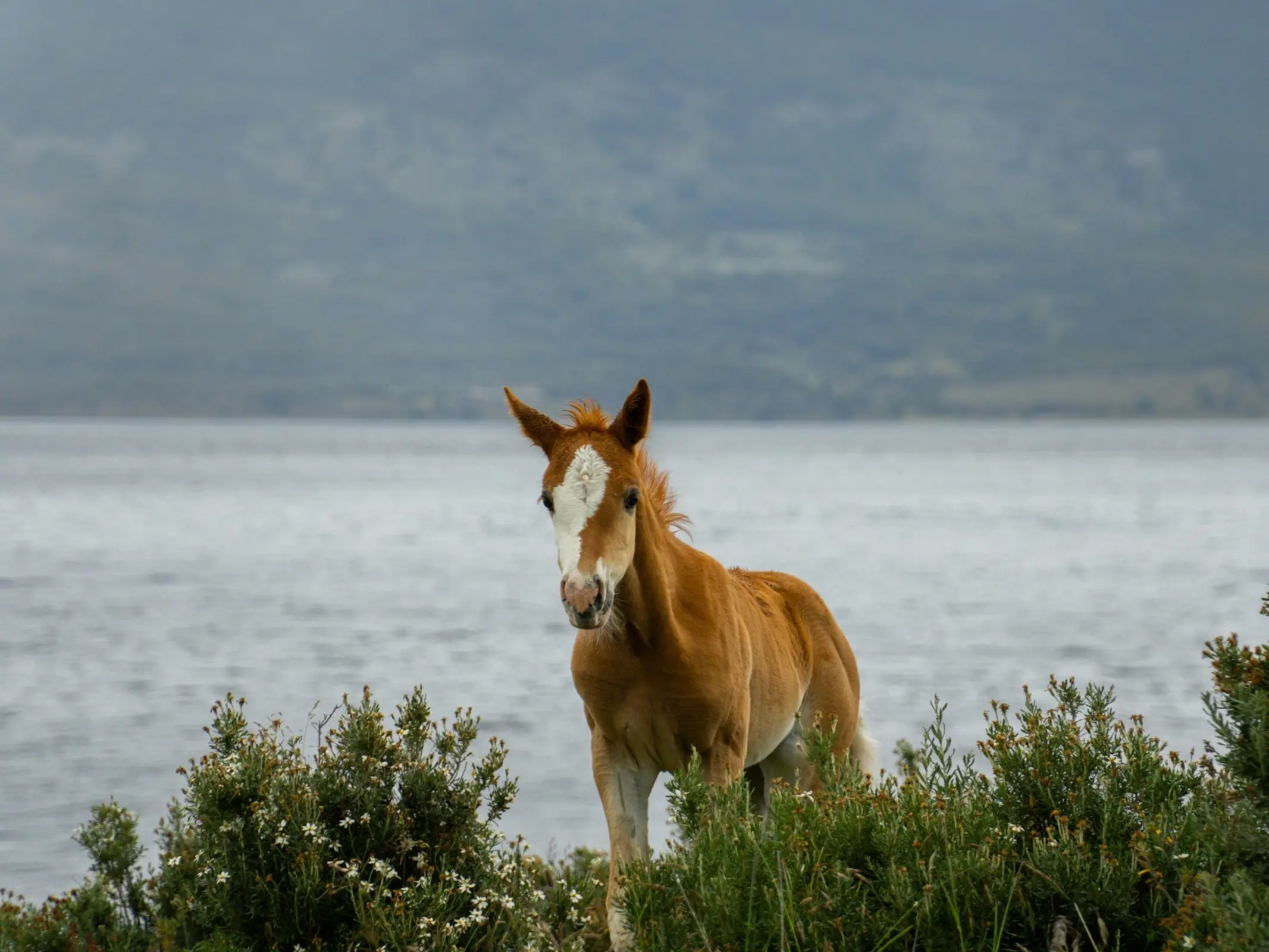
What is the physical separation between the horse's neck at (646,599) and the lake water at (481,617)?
117cm

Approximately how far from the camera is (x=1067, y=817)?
4586 mm

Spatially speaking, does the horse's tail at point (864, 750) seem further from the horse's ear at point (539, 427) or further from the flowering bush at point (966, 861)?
the horse's ear at point (539, 427)

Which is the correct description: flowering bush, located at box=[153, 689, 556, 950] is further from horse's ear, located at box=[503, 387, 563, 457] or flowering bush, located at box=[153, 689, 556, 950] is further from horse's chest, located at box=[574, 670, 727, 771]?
horse's ear, located at box=[503, 387, 563, 457]

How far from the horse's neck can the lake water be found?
3.85 feet

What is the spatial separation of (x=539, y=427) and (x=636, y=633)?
3.26 feet

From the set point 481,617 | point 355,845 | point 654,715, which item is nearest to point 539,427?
point 654,715

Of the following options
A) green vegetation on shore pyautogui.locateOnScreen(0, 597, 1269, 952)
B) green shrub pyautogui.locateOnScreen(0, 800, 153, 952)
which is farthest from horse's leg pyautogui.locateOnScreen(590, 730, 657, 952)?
green shrub pyautogui.locateOnScreen(0, 800, 153, 952)

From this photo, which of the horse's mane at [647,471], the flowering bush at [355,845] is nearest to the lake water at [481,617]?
the horse's mane at [647,471]

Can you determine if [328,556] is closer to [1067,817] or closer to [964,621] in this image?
[964,621]

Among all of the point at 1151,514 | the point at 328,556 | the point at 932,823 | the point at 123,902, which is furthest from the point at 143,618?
the point at 1151,514

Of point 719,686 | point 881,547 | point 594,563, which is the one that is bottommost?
point 719,686

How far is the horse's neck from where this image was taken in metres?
5.26

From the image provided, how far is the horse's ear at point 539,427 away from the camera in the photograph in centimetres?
532

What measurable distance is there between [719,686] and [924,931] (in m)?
1.54
